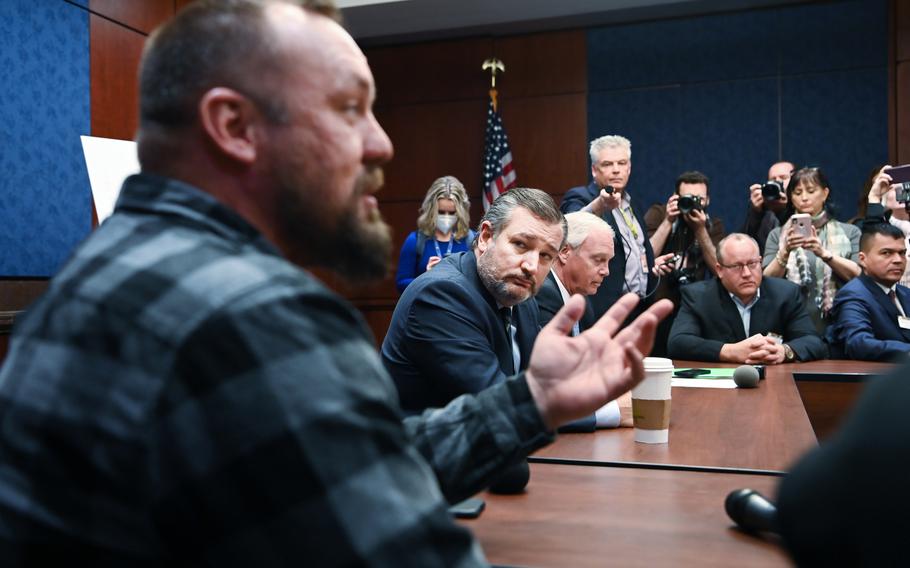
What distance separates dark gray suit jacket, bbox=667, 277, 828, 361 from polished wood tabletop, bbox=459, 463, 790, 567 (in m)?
2.23

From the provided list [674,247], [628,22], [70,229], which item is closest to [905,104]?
[628,22]

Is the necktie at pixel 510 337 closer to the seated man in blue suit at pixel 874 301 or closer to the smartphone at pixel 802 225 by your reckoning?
the seated man in blue suit at pixel 874 301

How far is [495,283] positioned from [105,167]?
1.85 m

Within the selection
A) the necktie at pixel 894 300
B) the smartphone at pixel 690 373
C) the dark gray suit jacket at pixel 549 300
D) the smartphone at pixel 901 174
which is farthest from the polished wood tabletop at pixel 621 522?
the necktie at pixel 894 300

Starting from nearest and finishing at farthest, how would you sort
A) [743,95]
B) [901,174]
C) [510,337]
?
[510,337]
[901,174]
[743,95]

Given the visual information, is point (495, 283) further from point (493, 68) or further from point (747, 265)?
point (493, 68)

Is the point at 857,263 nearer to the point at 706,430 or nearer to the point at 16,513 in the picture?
the point at 706,430

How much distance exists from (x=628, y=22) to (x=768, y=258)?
9.64 feet

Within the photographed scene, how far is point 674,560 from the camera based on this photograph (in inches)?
38.3

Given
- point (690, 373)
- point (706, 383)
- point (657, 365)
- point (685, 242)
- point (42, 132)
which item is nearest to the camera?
point (657, 365)

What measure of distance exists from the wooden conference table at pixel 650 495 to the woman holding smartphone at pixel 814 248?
7.34 feet

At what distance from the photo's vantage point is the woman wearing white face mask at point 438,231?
4.90m

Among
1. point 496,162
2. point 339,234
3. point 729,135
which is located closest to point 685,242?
point 729,135

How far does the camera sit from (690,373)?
2.79m
